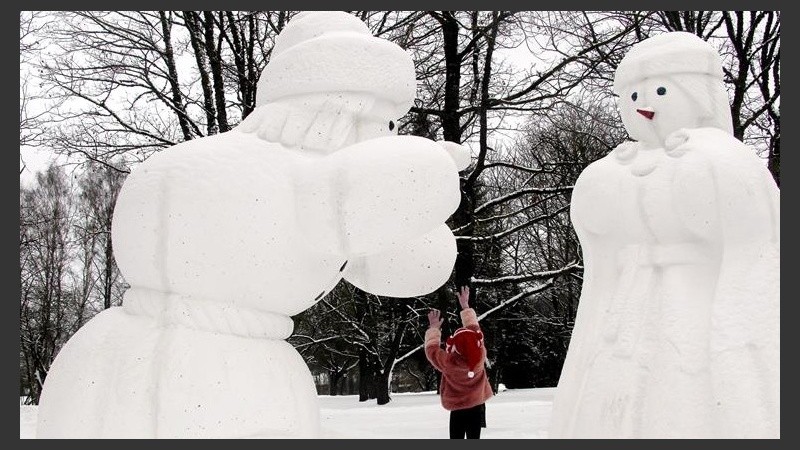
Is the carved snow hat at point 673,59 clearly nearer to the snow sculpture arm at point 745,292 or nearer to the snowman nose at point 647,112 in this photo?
the snowman nose at point 647,112

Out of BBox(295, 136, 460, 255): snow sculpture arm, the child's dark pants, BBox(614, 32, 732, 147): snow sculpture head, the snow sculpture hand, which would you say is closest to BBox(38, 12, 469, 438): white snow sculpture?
BBox(295, 136, 460, 255): snow sculpture arm

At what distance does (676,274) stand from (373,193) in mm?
1525

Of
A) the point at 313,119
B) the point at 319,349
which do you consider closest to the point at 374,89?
the point at 313,119

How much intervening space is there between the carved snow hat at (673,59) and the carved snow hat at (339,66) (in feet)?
4.05

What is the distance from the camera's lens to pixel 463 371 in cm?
568

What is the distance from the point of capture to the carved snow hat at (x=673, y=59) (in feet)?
13.5

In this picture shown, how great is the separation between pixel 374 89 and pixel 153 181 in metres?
1.04

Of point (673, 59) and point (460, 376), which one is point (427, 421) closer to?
point (460, 376)

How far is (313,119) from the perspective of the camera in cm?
361

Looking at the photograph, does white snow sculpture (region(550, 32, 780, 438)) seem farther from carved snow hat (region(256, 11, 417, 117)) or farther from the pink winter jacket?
the pink winter jacket

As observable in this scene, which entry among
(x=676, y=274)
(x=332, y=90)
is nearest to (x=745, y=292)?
(x=676, y=274)

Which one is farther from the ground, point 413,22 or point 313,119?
point 413,22

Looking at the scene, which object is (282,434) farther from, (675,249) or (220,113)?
(220,113)

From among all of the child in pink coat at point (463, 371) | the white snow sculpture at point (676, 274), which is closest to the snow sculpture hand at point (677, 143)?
the white snow sculpture at point (676, 274)
